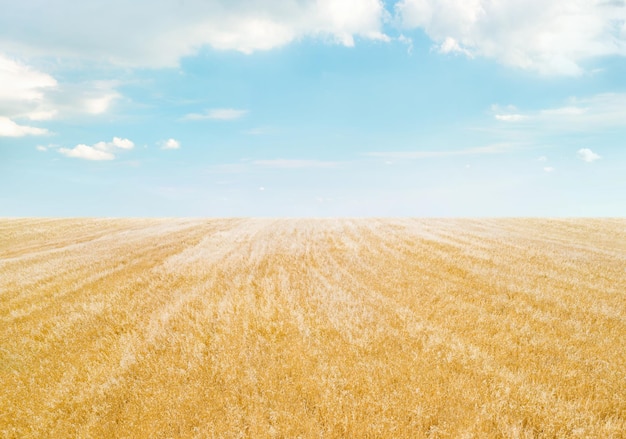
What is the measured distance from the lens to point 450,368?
6246mm

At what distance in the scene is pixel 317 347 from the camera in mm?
6961

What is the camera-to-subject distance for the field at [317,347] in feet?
17.3

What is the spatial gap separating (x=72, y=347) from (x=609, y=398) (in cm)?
938

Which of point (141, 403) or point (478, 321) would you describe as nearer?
point (141, 403)

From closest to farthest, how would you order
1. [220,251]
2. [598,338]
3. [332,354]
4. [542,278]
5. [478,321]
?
[332,354] < [598,338] < [478,321] < [542,278] < [220,251]

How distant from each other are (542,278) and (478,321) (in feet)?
16.1

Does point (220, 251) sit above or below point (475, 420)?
above

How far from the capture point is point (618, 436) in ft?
16.0

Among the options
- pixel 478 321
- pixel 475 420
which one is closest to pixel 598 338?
pixel 478 321

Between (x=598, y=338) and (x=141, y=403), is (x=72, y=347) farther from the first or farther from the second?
(x=598, y=338)

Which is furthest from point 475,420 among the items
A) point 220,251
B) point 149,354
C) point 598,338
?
point 220,251

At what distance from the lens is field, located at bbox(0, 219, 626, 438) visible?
527 centimetres

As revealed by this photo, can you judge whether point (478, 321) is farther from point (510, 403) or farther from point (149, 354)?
point (149, 354)

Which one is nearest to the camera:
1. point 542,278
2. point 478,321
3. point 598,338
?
point 598,338
